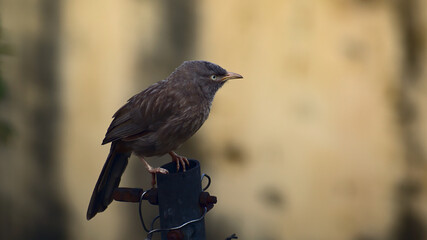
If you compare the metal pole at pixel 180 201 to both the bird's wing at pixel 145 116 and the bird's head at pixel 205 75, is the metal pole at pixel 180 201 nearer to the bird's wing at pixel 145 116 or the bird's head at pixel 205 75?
the bird's wing at pixel 145 116

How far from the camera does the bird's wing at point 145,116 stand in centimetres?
385

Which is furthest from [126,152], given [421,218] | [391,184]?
[421,218]

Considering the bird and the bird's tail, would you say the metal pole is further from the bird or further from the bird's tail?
the bird's tail

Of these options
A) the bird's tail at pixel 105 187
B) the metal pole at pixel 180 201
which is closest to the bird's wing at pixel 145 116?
the bird's tail at pixel 105 187

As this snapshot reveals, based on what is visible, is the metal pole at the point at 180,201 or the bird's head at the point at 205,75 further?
the bird's head at the point at 205,75

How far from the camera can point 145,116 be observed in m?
3.91

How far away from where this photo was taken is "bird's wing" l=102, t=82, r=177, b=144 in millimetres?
3850

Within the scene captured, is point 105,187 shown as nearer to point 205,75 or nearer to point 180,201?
point 180,201

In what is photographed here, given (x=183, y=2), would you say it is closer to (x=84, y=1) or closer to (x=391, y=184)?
(x=84, y=1)

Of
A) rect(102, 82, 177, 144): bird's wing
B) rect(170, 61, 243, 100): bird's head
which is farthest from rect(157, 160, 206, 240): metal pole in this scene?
rect(170, 61, 243, 100): bird's head

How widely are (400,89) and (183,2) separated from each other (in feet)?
6.63

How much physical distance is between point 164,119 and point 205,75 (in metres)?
0.35

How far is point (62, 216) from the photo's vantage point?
6395mm

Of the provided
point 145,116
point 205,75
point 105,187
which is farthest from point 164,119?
point 105,187
